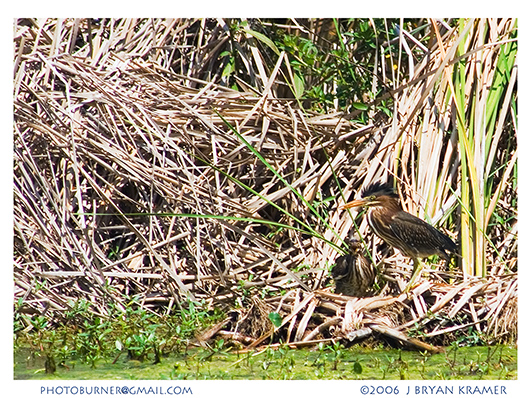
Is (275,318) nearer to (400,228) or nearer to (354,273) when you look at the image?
(354,273)

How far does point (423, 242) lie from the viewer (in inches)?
185

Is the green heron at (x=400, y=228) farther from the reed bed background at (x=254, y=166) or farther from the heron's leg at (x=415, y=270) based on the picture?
the reed bed background at (x=254, y=166)

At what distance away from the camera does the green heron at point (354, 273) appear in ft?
15.4

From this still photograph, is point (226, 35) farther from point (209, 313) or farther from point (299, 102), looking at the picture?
point (209, 313)

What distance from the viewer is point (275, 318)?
4297 mm

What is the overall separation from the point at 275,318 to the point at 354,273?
0.68 metres

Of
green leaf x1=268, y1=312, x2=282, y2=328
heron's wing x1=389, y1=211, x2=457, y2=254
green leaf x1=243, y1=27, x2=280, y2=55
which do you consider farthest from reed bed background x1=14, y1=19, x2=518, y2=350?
heron's wing x1=389, y1=211, x2=457, y2=254

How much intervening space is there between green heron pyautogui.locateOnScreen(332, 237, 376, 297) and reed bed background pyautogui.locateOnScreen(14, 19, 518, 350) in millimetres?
74

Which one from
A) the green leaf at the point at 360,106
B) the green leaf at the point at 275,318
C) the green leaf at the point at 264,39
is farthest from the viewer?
the green leaf at the point at 264,39

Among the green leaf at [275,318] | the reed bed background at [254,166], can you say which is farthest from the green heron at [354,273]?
the green leaf at [275,318]

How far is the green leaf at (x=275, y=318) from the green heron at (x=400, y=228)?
0.85m

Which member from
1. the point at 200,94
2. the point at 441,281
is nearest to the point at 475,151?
the point at 441,281

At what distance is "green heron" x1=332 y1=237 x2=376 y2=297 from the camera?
470 cm

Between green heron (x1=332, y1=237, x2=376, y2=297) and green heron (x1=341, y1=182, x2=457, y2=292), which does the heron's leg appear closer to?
green heron (x1=341, y1=182, x2=457, y2=292)
